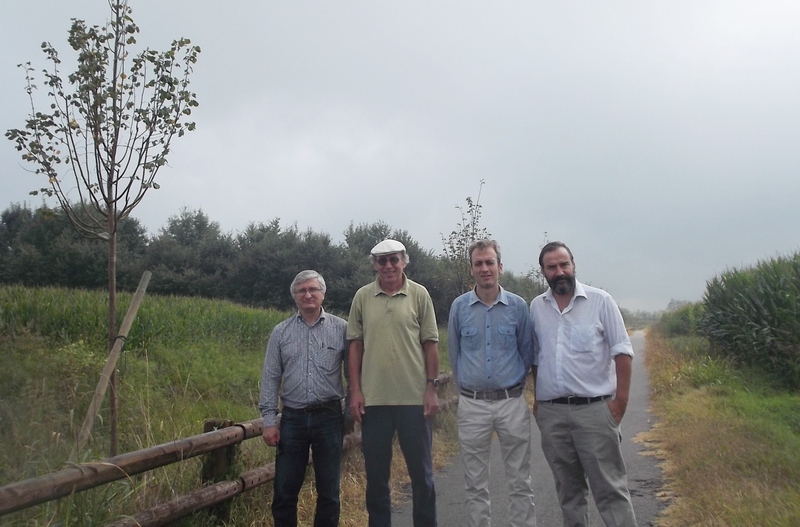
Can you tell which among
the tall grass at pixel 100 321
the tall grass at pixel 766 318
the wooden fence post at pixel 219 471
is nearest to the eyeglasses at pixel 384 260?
the wooden fence post at pixel 219 471

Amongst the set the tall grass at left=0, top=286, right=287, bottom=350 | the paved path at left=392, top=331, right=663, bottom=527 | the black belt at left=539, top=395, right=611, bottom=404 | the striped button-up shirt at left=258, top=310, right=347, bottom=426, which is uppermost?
the tall grass at left=0, top=286, right=287, bottom=350

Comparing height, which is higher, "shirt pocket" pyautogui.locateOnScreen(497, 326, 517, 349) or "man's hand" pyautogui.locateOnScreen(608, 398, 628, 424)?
"shirt pocket" pyautogui.locateOnScreen(497, 326, 517, 349)

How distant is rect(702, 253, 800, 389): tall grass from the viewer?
12914mm

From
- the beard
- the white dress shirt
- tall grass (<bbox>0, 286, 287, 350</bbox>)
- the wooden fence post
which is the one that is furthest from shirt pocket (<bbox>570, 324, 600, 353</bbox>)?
tall grass (<bbox>0, 286, 287, 350</bbox>)

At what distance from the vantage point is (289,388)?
15.0 ft

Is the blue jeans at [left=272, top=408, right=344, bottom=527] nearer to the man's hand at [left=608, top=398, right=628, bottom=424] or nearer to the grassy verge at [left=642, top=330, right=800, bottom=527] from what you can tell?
the man's hand at [left=608, top=398, right=628, bottom=424]

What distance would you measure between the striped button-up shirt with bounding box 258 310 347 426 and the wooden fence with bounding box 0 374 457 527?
0.55m

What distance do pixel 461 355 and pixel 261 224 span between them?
23567 millimetres

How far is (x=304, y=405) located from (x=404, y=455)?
0.75 m

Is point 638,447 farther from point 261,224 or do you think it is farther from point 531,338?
point 261,224

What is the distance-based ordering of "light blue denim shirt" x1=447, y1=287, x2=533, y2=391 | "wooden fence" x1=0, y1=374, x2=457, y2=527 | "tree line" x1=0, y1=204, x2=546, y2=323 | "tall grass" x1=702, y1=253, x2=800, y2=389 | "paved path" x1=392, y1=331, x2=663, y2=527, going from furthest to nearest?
"tree line" x1=0, y1=204, x2=546, y2=323 < "tall grass" x1=702, y1=253, x2=800, y2=389 < "paved path" x1=392, y1=331, x2=663, y2=527 < "light blue denim shirt" x1=447, y1=287, x2=533, y2=391 < "wooden fence" x1=0, y1=374, x2=457, y2=527

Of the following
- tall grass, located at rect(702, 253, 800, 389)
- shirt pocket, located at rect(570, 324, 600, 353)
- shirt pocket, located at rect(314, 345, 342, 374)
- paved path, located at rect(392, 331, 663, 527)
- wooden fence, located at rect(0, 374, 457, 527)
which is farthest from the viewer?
tall grass, located at rect(702, 253, 800, 389)

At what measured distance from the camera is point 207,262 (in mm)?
25406

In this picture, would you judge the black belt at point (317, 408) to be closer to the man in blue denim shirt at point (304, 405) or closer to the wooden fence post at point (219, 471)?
the man in blue denim shirt at point (304, 405)
